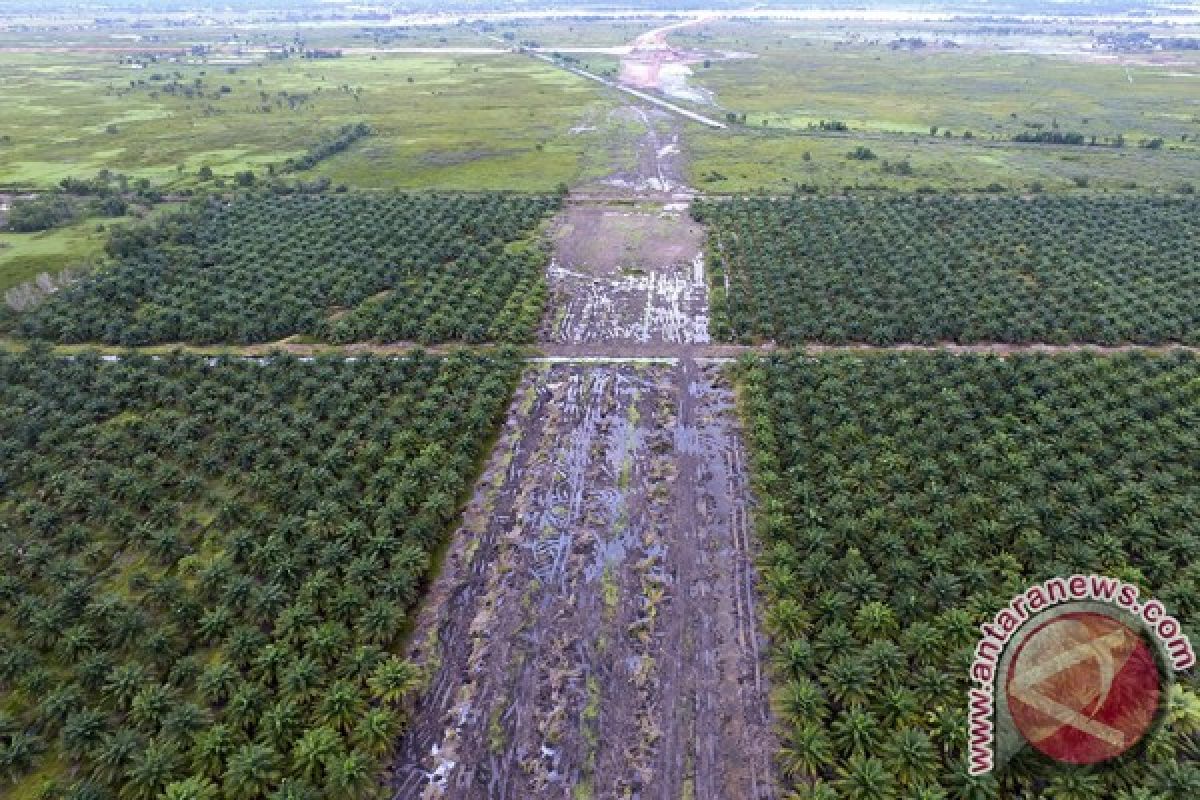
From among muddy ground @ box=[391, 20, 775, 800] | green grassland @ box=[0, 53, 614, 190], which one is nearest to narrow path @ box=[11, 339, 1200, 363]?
muddy ground @ box=[391, 20, 775, 800]

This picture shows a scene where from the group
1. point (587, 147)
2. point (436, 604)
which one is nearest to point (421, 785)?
point (436, 604)

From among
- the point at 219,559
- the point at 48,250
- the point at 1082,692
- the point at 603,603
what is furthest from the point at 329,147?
the point at 1082,692

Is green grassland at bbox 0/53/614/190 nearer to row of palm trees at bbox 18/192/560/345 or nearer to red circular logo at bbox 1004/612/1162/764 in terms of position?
row of palm trees at bbox 18/192/560/345

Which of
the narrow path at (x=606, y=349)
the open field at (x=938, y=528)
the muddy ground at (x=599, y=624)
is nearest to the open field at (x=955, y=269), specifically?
the narrow path at (x=606, y=349)

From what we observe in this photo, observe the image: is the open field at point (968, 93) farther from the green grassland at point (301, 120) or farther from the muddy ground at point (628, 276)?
the muddy ground at point (628, 276)

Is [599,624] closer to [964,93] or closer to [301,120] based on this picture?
[301,120]
